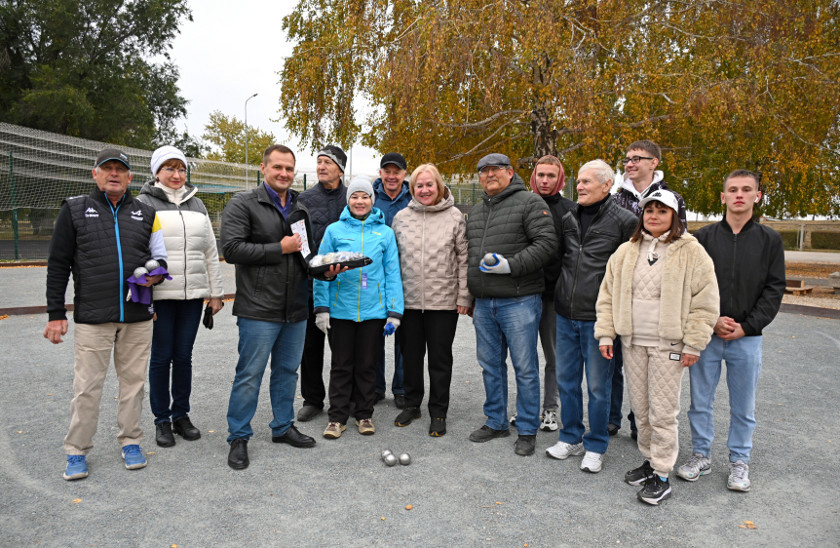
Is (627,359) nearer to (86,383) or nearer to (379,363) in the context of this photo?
(379,363)

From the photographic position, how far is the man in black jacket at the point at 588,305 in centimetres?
390

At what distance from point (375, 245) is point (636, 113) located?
35.5 ft

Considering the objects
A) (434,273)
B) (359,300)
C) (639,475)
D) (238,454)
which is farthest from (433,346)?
(639,475)

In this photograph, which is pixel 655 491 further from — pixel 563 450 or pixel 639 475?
pixel 563 450

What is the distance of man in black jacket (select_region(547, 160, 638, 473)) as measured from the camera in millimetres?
3904

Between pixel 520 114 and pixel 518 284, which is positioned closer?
pixel 518 284

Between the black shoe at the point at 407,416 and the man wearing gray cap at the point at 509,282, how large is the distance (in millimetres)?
614

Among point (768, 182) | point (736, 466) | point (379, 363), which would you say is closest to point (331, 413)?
point (379, 363)

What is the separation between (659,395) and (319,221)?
300cm

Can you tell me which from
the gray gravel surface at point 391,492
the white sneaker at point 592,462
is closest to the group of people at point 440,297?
the white sneaker at point 592,462

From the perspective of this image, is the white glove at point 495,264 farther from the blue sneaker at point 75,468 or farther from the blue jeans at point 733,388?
the blue sneaker at point 75,468

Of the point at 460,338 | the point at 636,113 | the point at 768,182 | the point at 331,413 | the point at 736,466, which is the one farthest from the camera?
the point at 768,182

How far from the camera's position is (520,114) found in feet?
47.6

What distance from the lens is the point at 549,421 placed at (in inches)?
185
